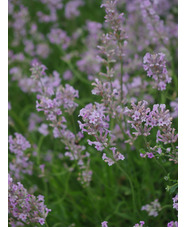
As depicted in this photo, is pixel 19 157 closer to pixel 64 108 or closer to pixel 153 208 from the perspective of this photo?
pixel 64 108

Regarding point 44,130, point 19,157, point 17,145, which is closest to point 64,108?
point 17,145

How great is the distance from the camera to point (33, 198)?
1336 mm

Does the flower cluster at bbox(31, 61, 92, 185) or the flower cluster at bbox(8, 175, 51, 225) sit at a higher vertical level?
the flower cluster at bbox(31, 61, 92, 185)

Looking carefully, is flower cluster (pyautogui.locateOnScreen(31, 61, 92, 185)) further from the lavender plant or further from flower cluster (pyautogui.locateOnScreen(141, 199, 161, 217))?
flower cluster (pyautogui.locateOnScreen(141, 199, 161, 217))

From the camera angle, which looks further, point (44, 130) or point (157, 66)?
point (44, 130)

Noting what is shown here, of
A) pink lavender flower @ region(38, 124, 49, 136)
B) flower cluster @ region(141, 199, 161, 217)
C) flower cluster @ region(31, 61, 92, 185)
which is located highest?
pink lavender flower @ region(38, 124, 49, 136)

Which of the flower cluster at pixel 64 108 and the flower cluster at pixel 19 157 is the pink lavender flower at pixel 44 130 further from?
the flower cluster at pixel 64 108

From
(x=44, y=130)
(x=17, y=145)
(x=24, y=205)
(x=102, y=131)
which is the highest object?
(x=44, y=130)

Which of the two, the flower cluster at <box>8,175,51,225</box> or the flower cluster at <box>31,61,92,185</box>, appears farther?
the flower cluster at <box>31,61,92,185</box>

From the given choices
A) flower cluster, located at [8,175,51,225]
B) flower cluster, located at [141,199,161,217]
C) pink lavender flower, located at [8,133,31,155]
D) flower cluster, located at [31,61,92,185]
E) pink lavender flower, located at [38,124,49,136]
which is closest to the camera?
flower cluster, located at [8,175,51,225]

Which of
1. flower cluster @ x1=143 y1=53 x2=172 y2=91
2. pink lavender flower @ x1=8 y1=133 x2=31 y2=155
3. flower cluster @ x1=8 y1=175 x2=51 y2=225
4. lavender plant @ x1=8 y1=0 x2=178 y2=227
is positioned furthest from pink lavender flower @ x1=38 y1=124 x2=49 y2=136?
flower cluster @ x1=143 y1=53 x2=172 y2=91

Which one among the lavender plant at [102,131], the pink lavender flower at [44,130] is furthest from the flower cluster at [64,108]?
the pink lavender flower at [44,130]

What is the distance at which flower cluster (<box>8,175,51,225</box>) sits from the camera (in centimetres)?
134

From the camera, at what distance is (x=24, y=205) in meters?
1.35
